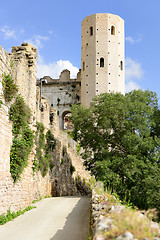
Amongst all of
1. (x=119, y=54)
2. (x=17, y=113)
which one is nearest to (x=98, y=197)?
(x=17, y=113)

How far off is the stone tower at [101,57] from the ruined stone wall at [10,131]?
101 ft

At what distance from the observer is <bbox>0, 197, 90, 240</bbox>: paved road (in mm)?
7754

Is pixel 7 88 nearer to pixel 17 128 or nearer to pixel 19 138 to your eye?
pixel 17 128

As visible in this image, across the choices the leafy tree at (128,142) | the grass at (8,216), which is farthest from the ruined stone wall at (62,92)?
the grass at (8,216)

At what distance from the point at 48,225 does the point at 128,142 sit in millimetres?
9494

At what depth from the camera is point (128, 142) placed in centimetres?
Result: 1764

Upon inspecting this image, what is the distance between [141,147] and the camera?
17562 millimetres

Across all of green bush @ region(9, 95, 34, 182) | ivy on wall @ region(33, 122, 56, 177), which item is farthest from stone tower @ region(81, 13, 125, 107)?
green bush @ region(9, 95, 34, 182)

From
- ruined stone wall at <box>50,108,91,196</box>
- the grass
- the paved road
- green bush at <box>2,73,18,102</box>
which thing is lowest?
the paved road

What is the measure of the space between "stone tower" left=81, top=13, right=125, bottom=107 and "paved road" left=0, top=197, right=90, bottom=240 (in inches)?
1377

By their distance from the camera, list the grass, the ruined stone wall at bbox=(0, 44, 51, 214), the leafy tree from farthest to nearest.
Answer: the leafy tree → the ruined stone wall at bbox=(0, 44, 51, 214) → the grass

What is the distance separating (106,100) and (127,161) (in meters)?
4.27

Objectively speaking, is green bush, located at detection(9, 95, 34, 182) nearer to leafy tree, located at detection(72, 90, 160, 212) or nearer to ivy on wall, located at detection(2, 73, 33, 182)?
ivy on wall, located at detection(2, 73, 33, 182)

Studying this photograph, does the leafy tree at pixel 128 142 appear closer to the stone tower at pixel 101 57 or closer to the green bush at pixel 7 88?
the green bush at pixel 7 88
